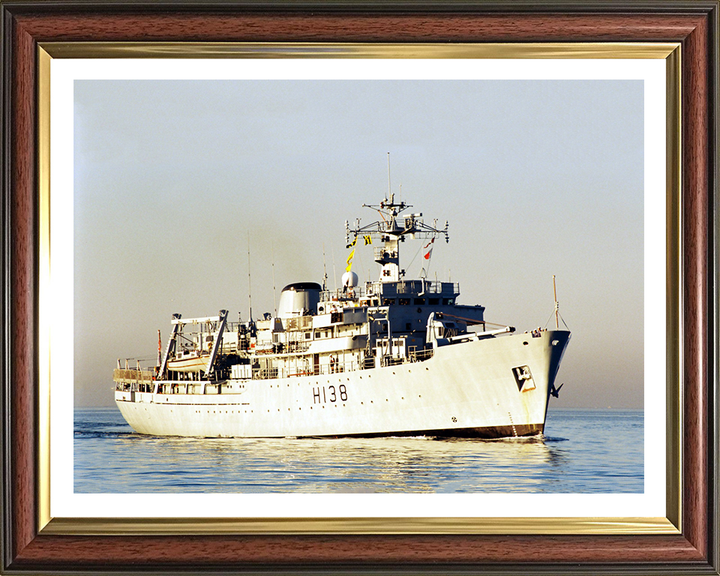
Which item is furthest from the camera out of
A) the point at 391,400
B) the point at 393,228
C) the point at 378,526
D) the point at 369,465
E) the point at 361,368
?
the point at 361,368

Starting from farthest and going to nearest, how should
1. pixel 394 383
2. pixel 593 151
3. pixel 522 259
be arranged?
pixel 394 383 → pixel 522 259 → pixel 593 151

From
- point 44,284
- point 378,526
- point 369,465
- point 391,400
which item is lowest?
point 391,400

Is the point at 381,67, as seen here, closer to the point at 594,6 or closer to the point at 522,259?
the point at 594,6

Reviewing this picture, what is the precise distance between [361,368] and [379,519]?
336 inches

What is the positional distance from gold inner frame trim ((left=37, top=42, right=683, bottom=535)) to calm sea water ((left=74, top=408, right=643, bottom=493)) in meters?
0.25

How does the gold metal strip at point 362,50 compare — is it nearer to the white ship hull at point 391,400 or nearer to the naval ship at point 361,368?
the naval ship at point 361,368

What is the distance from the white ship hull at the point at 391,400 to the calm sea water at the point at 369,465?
1309 millimetres

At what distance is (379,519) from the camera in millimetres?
5188

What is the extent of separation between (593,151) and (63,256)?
409cm

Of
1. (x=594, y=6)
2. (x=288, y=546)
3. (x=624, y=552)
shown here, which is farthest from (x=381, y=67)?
(x=624, y=552)

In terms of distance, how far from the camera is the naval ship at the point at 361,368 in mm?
7852

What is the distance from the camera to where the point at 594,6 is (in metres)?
5.22

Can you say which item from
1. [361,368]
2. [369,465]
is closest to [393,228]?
[369,465]

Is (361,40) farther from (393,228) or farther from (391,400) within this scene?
(391,400)
